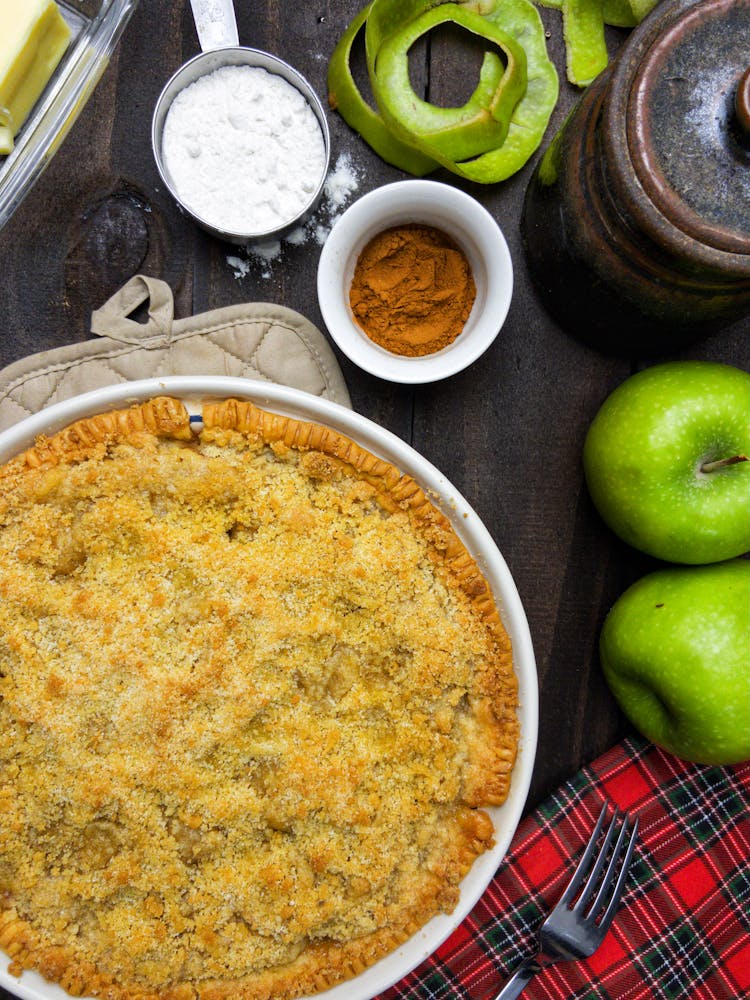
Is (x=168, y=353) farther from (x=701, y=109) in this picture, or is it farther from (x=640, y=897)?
(x=640, y=897)

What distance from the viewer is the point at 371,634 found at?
1.31 meters

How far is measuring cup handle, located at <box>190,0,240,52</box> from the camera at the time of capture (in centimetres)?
159

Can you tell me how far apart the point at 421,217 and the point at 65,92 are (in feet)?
2.34

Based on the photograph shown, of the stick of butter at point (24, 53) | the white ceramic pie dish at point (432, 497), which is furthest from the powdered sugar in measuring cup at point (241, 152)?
the white ceramic pie dish at point (432, 497)

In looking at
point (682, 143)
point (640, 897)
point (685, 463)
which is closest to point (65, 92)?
point (682, 143)

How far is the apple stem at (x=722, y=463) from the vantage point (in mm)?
1408

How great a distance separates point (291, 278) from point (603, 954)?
1484mm

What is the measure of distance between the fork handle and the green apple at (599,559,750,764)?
0.50 meters

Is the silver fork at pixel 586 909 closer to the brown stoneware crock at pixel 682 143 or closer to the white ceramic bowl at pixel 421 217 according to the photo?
the white ceramic bowl at pixel 421 217

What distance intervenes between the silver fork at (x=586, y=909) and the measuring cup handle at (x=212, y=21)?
1700mm

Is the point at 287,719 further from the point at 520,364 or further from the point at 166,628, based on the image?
the point at 520,364

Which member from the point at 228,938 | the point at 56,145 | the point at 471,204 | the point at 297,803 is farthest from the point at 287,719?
the point at 56,145

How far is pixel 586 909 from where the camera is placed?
1572mm

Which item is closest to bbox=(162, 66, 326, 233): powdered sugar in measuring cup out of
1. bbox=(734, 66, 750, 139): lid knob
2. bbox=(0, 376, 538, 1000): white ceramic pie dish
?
bbox=(0, 376, 538, 1000): white ceramic pie dish
